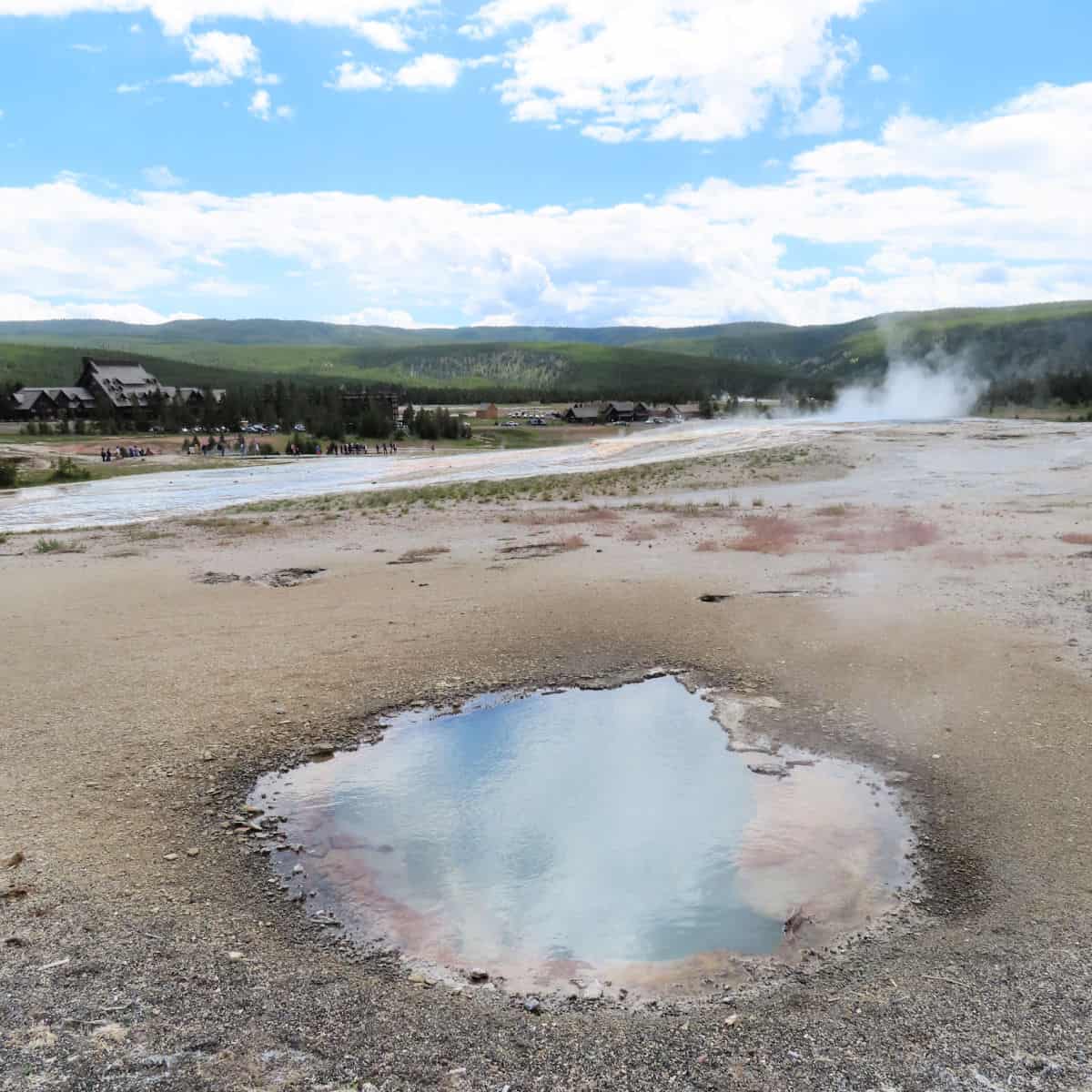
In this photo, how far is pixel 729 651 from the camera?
12891mm

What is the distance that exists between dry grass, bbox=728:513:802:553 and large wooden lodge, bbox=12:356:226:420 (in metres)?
73.3

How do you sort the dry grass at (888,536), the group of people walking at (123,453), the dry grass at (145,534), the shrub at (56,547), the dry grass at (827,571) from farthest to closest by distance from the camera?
1. the group of people walking at (123,453)
2. the dry grass at (145,534)
3. the shrub at (56,547)
4. the dry grass at (888,536)
5. the dry grass at (827,571)

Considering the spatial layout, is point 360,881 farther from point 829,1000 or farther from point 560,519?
point 560,519

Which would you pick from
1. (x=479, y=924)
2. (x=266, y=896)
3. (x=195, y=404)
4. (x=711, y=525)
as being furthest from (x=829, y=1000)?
(x=195, y=404)

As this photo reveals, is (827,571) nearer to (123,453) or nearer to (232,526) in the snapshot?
(232,526)

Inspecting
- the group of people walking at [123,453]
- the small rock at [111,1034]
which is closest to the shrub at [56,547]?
the small rock at [111,1034]

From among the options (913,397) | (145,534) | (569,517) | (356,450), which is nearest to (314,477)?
(356,450)

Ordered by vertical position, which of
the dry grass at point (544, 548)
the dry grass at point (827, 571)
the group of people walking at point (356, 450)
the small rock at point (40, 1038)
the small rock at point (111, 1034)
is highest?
the group of people walking at point (356, 450)

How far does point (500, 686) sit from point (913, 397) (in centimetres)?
13040

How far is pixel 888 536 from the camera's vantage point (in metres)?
22.4

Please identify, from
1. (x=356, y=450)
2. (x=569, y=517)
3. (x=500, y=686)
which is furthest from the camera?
(x=356, y=450)

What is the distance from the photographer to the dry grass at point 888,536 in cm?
2070

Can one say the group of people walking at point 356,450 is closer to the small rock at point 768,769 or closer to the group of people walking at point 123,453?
the group of people walking at point 123,453

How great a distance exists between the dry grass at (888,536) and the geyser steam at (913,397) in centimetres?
7682
